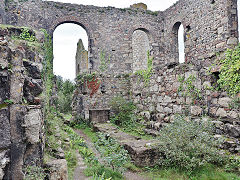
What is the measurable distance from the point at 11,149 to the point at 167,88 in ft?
16.0

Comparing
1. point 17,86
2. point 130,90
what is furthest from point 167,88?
point 17,86

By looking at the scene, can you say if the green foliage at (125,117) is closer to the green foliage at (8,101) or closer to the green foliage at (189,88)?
the green foliage at (189,88)

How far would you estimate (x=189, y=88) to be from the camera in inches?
202

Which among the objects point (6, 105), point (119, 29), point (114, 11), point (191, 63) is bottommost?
point (6, 105)

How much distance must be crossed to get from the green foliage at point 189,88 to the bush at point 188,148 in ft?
3.24

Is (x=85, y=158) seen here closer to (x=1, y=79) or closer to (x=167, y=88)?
(x=1, y=79)

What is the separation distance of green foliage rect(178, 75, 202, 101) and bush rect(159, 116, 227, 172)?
989 millimetres

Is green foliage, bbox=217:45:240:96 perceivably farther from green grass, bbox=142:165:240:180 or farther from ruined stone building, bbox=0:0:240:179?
green grass, bbox=142:165:240:180

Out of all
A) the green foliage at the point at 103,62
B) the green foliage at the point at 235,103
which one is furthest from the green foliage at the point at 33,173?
the green foliage at the point at 103,62

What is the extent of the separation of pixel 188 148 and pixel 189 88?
1901 mm

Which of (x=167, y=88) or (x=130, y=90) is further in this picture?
(x=130, y=90)

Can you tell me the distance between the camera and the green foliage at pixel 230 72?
386cm

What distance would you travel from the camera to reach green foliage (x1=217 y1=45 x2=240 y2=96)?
3863 mm

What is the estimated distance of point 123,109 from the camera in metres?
8.16
